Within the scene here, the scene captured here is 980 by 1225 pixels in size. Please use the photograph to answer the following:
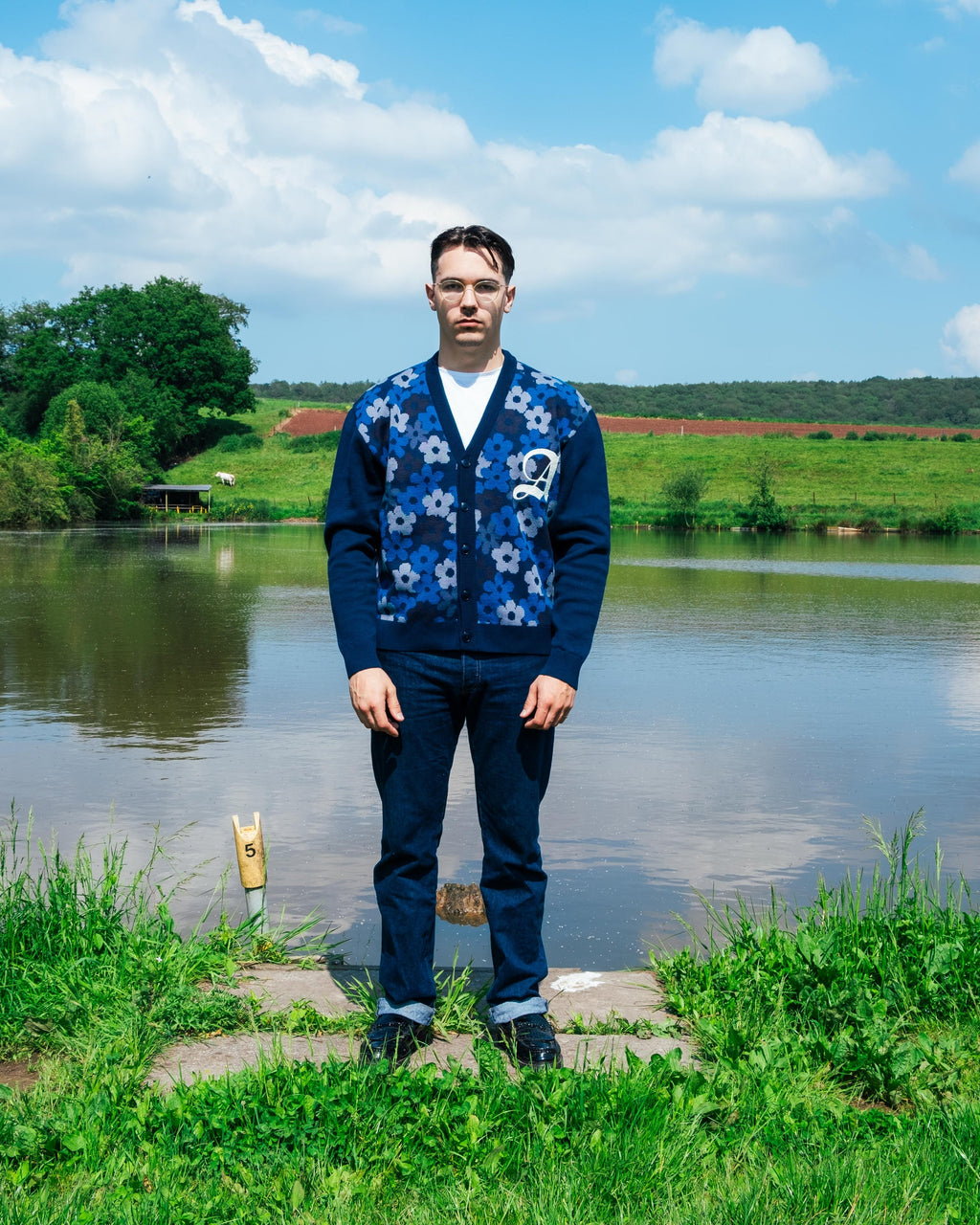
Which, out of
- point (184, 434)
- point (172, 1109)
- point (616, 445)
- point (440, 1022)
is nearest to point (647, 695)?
point (440, 1022)

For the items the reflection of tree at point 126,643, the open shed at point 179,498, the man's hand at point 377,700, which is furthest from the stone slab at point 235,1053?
the open shed at point 179,498

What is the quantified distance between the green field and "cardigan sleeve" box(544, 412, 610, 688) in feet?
172

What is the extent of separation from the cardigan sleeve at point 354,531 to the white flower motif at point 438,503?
7.5 inches

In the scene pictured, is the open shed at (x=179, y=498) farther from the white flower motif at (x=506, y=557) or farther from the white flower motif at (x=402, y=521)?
the white flower motif at (x=506, y=557)

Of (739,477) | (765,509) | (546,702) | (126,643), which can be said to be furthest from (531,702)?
(739,477)

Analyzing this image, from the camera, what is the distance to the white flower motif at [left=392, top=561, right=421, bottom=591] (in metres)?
3.39

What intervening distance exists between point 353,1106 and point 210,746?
6.18 m

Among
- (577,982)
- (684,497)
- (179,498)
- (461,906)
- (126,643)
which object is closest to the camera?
(577,982)

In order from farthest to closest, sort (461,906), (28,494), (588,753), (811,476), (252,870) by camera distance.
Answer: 1. (811,476)
2. (28,494)
3. (588,753)
4. (461,906)
5. (252,870)

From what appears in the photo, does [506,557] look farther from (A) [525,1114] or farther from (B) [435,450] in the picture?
(A) [525,1114]

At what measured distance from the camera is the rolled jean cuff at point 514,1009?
3363mm

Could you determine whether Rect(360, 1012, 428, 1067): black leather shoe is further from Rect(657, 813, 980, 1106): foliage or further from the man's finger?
the man's finger

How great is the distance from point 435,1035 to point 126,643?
11.4 metres

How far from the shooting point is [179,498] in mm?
71625
